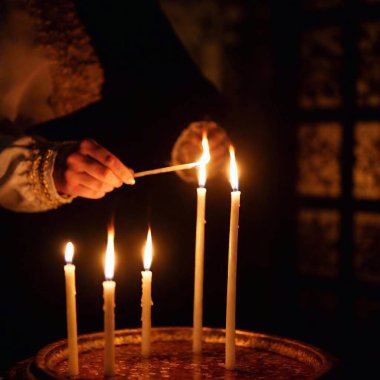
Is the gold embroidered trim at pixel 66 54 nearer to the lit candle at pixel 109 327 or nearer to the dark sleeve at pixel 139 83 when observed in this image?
the dark sleeve at pixel 139 83

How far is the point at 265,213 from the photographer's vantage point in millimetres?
3355

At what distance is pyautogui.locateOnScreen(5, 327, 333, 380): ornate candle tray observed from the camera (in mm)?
1181

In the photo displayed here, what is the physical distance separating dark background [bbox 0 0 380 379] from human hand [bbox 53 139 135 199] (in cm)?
77

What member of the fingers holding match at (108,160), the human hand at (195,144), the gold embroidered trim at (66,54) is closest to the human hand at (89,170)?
the fingers holding match at (108,160)

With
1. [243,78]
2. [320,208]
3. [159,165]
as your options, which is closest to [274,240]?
[320,208]

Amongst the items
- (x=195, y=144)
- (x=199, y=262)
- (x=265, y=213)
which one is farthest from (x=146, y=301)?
(x=265, y=213)

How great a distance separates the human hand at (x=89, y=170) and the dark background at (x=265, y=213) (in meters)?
0.77

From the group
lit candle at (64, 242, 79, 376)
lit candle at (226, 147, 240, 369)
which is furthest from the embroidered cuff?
lit candle at (226, 147, 240, 369)

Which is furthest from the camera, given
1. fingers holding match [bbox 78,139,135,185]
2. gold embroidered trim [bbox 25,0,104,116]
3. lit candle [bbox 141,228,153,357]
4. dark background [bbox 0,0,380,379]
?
dark background [bbox 0,0,380,379]

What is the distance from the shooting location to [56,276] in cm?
250

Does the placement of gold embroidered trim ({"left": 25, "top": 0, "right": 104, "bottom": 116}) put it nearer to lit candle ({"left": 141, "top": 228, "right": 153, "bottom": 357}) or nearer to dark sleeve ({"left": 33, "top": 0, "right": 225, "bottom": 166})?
dark sleeve ({"left": 33, "top": 0, "right": 225, "bottom": 166})

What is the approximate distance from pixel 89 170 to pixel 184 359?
0.48m

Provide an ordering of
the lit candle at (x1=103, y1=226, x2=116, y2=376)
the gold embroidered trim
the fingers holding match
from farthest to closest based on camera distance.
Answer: the gold embroidered trim, the fingers holding match, the lit candle at (x1=103, y1=226, x2=116, y2=376)

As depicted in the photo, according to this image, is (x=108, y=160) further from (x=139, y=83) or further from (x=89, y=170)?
(x=139, y=83)
